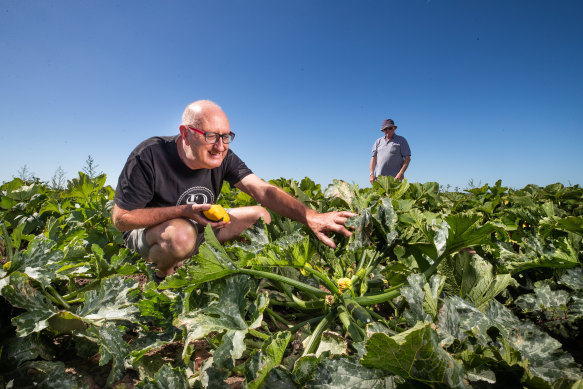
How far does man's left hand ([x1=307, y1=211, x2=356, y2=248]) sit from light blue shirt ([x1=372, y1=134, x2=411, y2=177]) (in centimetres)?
645

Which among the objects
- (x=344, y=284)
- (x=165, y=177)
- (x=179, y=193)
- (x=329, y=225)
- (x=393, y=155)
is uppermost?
(x=393, y=155)

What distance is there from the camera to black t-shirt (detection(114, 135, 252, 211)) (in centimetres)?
268

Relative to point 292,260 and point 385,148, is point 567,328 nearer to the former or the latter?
point 292,260

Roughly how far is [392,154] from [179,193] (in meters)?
6.18

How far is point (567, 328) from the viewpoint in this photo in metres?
1.49

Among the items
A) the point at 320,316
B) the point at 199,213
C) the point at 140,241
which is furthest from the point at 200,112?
the point at 320,316

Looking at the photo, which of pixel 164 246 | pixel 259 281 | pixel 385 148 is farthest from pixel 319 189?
pixel 385 148

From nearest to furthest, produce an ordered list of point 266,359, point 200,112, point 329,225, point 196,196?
1. point 266,359
2. point 329,225
3. point 200,112
4. point 196,196

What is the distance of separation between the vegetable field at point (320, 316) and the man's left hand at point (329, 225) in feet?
0.32

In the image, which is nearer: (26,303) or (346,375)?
(346,375)

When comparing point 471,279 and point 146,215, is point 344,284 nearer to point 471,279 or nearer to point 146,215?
point 471,279

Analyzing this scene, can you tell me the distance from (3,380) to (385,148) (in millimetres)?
7978

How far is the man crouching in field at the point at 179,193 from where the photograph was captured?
2.64 metres

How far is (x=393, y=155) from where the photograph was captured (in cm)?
798
